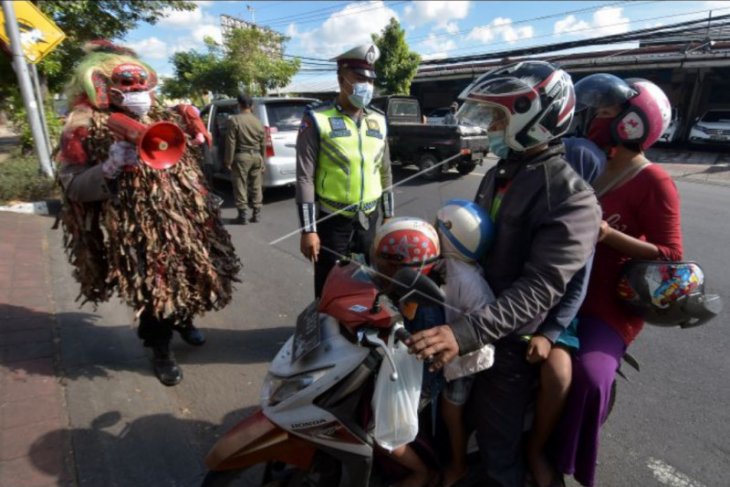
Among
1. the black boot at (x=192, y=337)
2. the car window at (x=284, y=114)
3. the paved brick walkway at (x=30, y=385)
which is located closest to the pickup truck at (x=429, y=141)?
the car window at (x=284, y=114)

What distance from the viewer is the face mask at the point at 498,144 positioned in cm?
170

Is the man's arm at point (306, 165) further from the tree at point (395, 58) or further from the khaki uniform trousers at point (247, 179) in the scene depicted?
the tree at point (395, 58)

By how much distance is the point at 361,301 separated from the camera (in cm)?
161

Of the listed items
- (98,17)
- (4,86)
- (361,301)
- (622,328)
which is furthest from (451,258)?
(4,86)

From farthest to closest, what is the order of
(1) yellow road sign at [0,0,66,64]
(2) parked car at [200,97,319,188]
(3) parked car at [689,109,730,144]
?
(3) parked car at [689,109,730,144] → (2) parked car at [200,97,319,188] → (1) yellow road sign at [0,0,66,64]

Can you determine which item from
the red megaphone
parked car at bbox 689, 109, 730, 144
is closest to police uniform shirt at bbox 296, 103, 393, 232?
the red megaphone

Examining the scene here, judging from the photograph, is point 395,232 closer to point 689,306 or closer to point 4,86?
point 689,306

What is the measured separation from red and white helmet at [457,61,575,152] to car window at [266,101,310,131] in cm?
702

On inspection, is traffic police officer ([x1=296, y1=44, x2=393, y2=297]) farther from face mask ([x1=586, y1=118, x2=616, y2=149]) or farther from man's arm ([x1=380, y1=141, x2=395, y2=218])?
face mask ([x1=586, y1=118, x2=616, y2=149])

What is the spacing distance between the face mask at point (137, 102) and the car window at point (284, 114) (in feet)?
19.2

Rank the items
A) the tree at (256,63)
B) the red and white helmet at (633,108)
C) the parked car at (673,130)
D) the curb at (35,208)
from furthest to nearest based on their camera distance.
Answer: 1. the tree at (256,63)
2. the parked car at (673,130)
3. the curb at (35,208)
4. the red and white helmet at (633,108)

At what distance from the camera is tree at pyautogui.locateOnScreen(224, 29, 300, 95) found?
29.8 metres

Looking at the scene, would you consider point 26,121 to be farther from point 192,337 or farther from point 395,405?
point 395,405

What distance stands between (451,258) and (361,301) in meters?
0.36
